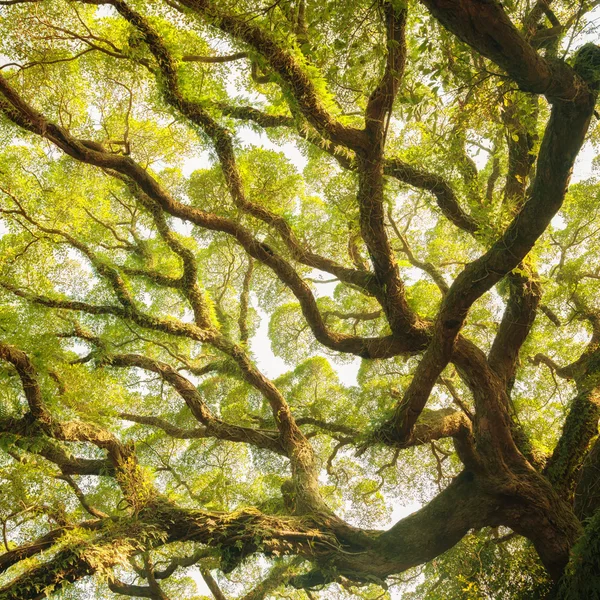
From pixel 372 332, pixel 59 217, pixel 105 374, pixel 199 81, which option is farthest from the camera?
pixel 372 332

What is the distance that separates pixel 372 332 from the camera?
27.9 ft

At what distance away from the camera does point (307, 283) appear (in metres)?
6.67

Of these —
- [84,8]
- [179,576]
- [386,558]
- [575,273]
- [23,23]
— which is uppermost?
[84,8]

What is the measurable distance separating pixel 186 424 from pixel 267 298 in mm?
2961

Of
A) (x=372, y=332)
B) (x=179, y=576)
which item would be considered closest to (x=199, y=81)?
(x=372, y=332)

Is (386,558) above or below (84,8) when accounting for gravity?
below

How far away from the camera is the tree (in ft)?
13.0

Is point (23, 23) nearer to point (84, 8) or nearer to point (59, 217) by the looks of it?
point (84, 8)

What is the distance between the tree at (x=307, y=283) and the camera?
397 cm

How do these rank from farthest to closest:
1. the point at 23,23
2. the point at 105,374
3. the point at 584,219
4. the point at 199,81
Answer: the point at 584,219 → the point at 105,374 → the point at 199,81 → the point at 23,23

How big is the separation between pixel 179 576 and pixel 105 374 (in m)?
6.78

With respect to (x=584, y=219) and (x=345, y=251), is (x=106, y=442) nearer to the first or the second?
(x=345, y=251)

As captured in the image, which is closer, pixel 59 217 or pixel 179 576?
pixel 59 217

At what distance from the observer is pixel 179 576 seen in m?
10.8
